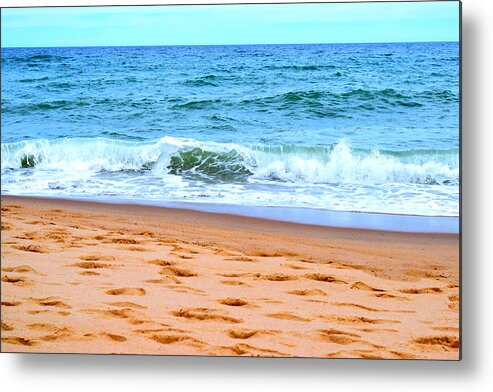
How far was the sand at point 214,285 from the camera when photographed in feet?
12.8

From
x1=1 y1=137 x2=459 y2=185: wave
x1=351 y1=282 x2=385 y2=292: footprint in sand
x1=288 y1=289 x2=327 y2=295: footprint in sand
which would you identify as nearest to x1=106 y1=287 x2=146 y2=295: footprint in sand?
x1=1 y1=137 x2=459 y2=185: wave

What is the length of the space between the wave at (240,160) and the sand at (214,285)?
0.65 feet

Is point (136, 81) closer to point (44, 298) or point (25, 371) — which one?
point (44, 298)

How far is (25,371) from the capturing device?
13.5 feet

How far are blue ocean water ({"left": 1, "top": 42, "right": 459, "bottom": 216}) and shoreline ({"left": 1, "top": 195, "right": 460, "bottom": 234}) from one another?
0.03 m

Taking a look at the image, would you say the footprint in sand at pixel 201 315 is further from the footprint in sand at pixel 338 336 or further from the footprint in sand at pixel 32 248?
the footprint in sand at pixel 32 248

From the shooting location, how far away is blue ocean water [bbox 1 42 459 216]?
3.98 metres

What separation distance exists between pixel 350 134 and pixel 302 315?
0.83m

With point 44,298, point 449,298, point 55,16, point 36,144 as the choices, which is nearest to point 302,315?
point 449,298

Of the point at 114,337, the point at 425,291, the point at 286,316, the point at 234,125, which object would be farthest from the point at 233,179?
the point at 425,291

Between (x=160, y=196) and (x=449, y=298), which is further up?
(x=160, y=196)

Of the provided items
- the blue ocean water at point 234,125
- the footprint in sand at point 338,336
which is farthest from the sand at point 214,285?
the blue ocean water at point 234,125

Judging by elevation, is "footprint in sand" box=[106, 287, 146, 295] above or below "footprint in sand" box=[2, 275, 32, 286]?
below

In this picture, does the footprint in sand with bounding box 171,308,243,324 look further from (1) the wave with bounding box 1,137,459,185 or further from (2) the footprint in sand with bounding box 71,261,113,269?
(1) the wave with bounding box 1,137,459,185
